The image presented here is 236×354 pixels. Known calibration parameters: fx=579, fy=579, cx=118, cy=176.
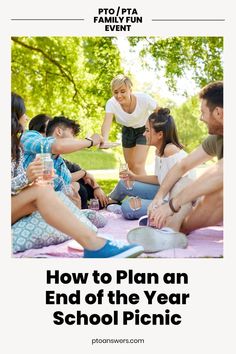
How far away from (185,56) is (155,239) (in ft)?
5.65

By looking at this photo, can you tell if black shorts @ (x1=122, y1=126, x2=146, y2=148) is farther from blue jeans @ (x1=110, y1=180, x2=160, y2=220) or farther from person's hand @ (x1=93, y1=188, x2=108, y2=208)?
person's hand @ (x1=93, y1=188, x2=108, y2=208)

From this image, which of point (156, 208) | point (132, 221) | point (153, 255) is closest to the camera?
point (153, 255)

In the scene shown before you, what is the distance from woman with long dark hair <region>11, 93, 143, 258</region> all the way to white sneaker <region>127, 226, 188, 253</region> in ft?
0.49

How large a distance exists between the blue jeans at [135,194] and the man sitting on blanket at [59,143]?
48 cm

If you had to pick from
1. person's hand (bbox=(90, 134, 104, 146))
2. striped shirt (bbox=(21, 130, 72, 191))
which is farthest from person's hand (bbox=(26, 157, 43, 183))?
person's hand (bbox=(90, 134, 104, 146))

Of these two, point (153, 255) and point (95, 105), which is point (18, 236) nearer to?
point (153, 255)

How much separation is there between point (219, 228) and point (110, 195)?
1.27 metres

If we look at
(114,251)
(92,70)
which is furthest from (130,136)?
(114,251)

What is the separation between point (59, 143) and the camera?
4.96 metres

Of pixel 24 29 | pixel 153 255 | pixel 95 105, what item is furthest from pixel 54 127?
pixel 153 255

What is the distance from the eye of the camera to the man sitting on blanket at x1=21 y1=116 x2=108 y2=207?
4875 mm

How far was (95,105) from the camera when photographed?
5.60m

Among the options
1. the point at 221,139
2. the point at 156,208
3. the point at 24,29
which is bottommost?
the point at 156,208

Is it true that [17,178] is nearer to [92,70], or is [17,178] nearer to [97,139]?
[97,139]
